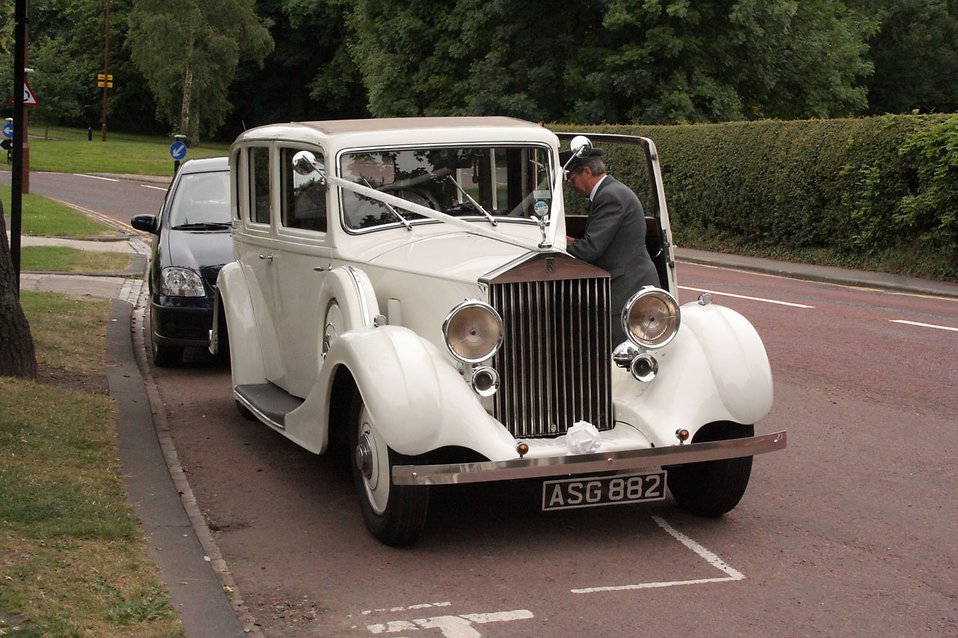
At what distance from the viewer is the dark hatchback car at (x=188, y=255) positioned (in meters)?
11.1

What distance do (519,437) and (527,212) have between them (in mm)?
1981

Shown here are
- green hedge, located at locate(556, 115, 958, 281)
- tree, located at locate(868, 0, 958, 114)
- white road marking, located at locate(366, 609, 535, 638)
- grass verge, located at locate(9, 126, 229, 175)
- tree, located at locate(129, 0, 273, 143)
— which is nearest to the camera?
white road marking, located at locate(366, 609, 535, 638)

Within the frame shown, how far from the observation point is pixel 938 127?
66.9 ft

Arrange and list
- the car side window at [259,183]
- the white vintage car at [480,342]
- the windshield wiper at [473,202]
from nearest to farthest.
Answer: the white vintage car at [480,342]
the windshield wiper at [473,202]
the car side window at [259,183]

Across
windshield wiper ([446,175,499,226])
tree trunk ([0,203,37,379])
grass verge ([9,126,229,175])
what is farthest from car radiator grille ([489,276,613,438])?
grass verge ([9,126,229,175])

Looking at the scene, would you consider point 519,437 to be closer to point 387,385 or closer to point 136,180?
point 387,385

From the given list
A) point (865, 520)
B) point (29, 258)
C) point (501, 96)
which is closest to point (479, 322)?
point (865, 520)

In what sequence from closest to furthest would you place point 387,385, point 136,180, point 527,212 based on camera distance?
point 387,385 < point 527,212 < point 136,180

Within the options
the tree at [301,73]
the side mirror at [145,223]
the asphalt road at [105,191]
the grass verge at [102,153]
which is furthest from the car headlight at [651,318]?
the tree at [301,73]

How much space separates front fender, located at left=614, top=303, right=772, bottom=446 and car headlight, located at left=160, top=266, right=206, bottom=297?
5815mm

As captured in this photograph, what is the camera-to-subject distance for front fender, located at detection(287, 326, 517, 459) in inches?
224

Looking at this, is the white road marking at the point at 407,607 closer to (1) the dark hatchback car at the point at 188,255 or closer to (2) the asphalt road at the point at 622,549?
(2) the asphalt road at the point at 622,549

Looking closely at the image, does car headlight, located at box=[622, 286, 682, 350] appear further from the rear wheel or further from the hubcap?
the hubcap

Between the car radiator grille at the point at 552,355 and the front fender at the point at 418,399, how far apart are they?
23 cm
